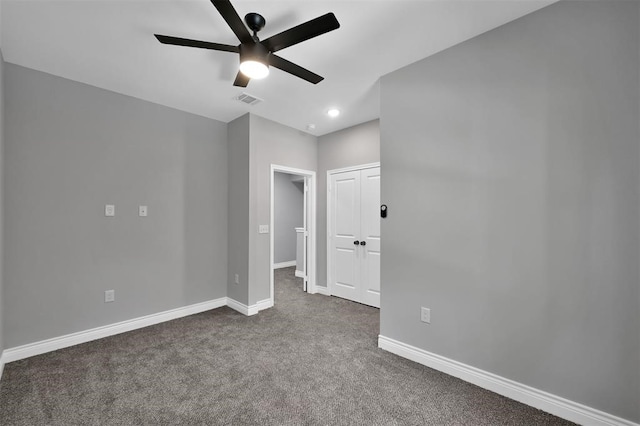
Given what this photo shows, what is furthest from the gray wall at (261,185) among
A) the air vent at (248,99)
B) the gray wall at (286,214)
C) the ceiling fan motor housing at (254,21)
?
the gray wall at (286,214)

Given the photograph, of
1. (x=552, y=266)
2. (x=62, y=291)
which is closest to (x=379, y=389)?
(x=552, y=266)

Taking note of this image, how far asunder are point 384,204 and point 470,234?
2.69ft

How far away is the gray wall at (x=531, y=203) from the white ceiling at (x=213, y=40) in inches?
12.6

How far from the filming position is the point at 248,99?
10.7 ft

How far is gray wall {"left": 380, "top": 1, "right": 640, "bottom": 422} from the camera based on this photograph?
5.32 feet

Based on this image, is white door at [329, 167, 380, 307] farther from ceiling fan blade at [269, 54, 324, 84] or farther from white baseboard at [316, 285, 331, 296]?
ceiling fan blade at [269, 54, 324, 84]

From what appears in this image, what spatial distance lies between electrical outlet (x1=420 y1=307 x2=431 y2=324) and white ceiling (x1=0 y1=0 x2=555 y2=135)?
225 centimetres

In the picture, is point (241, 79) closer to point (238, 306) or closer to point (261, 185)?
point (261, 185)

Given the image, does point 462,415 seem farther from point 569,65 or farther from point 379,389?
point 569,65

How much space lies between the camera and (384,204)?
2.74 meters

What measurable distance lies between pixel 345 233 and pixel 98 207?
3.15 meters

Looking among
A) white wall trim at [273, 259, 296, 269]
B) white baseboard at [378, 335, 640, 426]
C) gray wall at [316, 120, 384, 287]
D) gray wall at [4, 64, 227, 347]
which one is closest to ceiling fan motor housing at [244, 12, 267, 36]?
gray wall at [4, 64, 227, 347]

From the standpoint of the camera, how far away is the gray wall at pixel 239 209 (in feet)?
12.2

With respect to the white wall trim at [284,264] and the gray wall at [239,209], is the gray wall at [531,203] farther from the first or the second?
the white wall trim at [284,264]
